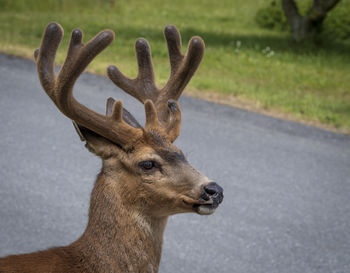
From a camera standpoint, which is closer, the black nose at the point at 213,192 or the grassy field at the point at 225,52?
the black nose at the point at 213,192

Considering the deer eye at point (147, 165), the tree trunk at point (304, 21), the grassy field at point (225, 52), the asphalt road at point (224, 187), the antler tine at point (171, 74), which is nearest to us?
the deer eye at point (147, 165)

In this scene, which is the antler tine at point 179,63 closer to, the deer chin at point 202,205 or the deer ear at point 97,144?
the deer ear at point 97,144

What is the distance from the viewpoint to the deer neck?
120 inches

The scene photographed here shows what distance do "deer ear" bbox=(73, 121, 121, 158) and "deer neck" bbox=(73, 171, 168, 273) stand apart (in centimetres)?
16

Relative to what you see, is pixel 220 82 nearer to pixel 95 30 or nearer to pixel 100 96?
pixel 100 96

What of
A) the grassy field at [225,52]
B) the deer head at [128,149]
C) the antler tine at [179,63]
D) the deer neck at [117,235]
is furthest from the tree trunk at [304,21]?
the deer neck at [117,235]

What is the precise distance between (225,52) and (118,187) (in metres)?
10.0

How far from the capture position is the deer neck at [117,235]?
304cm

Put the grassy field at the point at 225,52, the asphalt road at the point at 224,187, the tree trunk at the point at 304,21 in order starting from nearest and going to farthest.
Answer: the asphalt road at the point at 224,187, the grassy field at the point at 225,52, the tree trunk at the point at 304,21

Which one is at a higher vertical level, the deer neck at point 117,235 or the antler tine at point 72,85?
the antler tine at point 72,85

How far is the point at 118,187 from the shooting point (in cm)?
312

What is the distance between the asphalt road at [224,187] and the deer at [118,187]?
1576 mm

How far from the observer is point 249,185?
6105 mm

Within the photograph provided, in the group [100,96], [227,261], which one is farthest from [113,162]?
[100,96]
